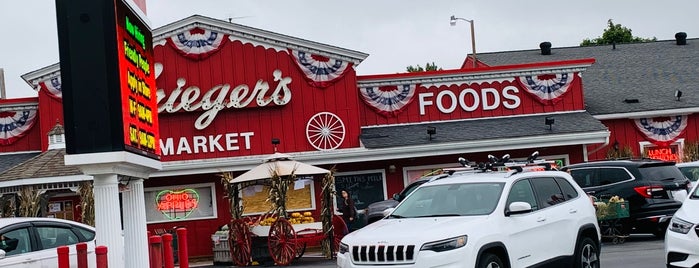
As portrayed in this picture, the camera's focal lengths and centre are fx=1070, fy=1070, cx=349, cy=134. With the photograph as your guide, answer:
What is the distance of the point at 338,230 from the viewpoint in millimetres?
26797

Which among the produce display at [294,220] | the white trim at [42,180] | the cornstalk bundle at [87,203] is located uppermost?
the white trim at [42,180]

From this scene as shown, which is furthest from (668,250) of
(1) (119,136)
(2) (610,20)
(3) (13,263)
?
(2) (610,20)

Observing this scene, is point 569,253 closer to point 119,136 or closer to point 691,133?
point 119,136

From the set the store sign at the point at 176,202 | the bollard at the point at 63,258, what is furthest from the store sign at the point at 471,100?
the bollard at the point at 63,258

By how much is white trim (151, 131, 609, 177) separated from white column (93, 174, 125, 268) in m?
15.8

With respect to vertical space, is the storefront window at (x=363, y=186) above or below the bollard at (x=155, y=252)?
above

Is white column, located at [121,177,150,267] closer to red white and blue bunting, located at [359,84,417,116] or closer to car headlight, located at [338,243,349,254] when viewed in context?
car headlight, located at [338,243,349,254]

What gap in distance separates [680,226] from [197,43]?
1699 cm

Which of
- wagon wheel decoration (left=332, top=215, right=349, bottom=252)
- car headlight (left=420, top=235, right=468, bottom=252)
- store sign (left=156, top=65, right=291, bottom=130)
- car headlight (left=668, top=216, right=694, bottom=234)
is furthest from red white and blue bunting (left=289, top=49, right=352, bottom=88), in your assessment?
car headlight (left=420, top=235, right=468, bottom=252)

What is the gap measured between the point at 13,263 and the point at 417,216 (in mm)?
5321

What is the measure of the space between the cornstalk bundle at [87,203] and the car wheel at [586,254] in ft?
44.1

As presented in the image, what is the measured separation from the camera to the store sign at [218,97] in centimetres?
2781

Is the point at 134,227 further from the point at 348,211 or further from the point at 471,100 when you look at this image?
the point at 471,100

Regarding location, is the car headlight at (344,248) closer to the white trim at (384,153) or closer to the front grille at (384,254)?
the front grille at (384,254)
